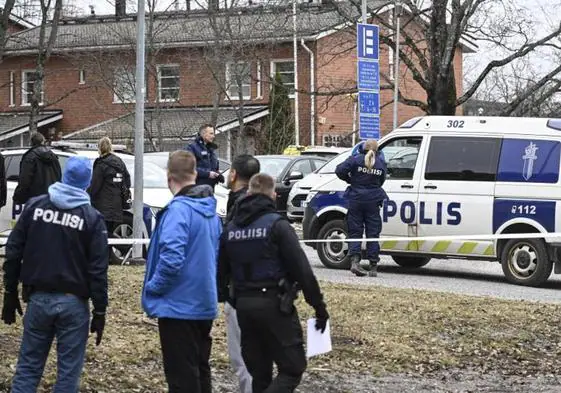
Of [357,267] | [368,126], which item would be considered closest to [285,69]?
[368,126]

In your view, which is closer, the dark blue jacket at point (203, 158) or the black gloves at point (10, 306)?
the black gloves at point (10, 306)

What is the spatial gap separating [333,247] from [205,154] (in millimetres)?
3481

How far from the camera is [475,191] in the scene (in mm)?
14953

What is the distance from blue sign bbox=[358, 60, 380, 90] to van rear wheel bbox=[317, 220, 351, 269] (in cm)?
658

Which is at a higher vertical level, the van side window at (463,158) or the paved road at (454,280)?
the van side window at (463,158)

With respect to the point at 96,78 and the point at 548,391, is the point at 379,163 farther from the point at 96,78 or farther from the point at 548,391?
the point at 96,78

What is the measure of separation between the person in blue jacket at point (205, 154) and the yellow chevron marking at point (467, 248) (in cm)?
359

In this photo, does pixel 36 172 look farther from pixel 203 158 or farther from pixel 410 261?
pixel 410 261

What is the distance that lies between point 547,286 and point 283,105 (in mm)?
25093

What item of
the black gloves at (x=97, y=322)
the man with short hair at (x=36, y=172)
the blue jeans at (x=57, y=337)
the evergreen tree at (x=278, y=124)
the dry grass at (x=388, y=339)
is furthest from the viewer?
the evergreen tree at (x=278, y=124)

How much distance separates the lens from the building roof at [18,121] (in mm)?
44062

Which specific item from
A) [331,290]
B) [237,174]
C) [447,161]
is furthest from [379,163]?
[237,174]

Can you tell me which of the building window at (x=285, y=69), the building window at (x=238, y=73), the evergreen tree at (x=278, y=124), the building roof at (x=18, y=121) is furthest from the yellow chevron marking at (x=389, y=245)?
the building roof at (x=18, y=121)

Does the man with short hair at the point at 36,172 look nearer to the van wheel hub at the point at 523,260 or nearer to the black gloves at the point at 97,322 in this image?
the van wheel hub at the point at 523,260
